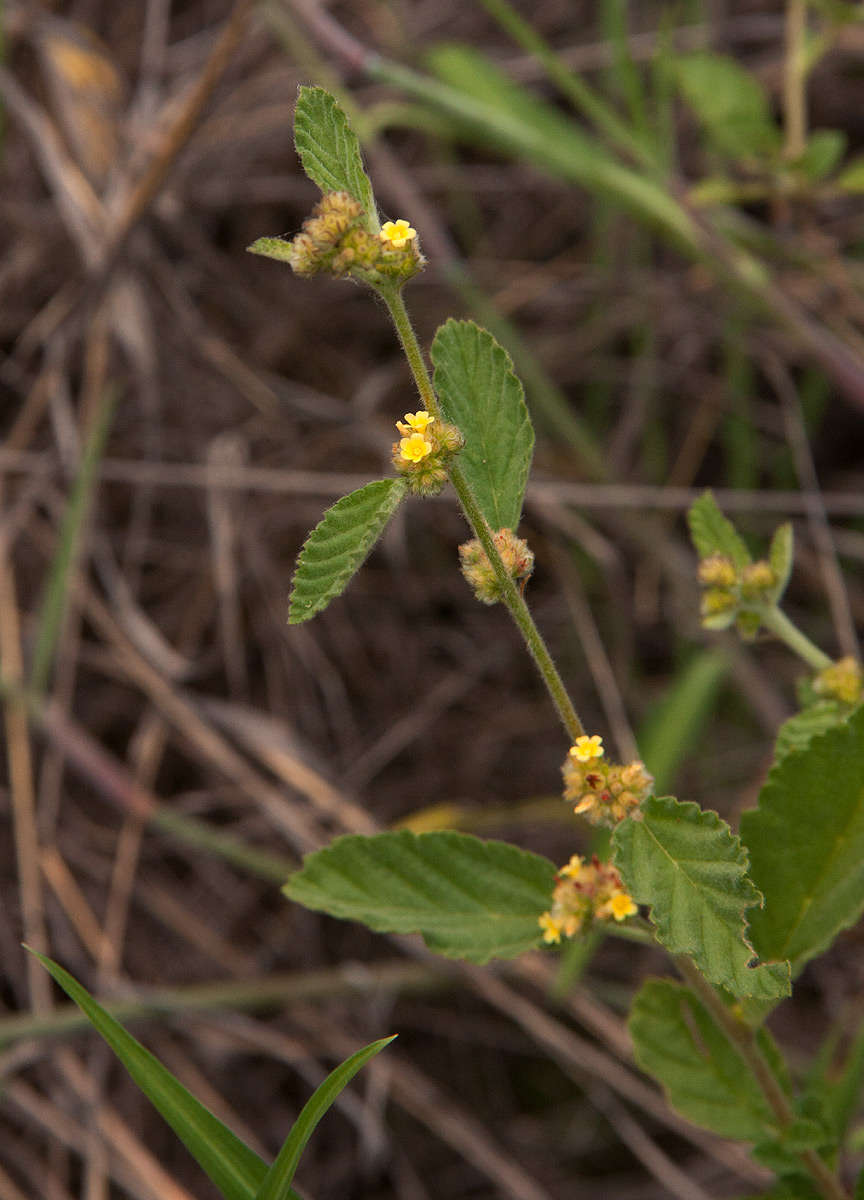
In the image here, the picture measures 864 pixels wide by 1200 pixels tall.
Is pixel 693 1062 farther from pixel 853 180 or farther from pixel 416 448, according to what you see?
pixel 853 180

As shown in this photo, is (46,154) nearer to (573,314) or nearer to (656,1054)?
(573,314)

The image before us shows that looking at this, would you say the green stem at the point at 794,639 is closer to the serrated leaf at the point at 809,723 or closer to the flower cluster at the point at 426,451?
the serrated leaf at the point at 809,723

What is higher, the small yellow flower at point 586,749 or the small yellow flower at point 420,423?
the small yellow flower at point 420,423

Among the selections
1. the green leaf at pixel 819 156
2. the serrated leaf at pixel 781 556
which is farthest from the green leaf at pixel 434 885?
the green leaf at pixel 819 156

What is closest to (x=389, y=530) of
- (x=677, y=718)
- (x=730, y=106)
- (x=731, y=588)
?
(x=677, y=718)

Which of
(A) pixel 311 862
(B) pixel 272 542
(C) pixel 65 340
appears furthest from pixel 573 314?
(A) pixel 311 862
